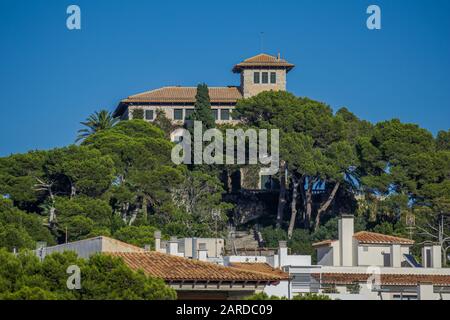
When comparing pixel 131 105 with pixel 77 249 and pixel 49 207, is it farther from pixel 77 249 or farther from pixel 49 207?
pixel 77 249

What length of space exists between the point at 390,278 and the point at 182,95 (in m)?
61.7

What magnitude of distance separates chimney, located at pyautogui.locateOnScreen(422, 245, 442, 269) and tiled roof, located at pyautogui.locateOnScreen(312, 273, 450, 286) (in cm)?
345

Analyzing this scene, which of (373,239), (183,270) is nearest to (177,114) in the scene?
(373,239)

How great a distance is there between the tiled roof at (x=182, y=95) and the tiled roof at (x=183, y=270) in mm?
73560

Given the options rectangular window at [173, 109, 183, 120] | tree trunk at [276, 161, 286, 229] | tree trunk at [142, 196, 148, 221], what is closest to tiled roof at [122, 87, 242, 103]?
rectangular window at [173, 109, 183, 120]

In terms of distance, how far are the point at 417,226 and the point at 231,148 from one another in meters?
14.8

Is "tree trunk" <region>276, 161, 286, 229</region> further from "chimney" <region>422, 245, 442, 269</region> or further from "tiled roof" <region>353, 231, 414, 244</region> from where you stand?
"chimney" <region>422, 245, 442, 269</region>

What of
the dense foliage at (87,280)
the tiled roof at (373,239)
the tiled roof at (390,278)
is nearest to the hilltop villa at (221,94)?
the tiled roof at (373,239)

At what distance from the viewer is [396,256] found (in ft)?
174

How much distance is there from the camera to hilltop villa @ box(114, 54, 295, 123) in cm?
10525

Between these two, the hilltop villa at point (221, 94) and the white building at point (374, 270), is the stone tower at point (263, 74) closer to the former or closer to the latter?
the hilltop villa at point (221, 94)

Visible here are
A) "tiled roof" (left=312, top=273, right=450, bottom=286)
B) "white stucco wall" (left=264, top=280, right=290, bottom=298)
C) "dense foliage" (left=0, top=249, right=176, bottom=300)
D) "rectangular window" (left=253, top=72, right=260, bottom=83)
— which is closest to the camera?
"dense foliage" (left=0, top=249, right=176, bottom=300)

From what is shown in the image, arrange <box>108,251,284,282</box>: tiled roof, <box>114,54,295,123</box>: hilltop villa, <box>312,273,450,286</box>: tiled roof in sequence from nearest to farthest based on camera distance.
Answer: <box>108,251,284,282</box>: tiled roof, <box>312,273,450,286</box>: tiled roof, <box>114,54,295,123</box>: hilltop villa
